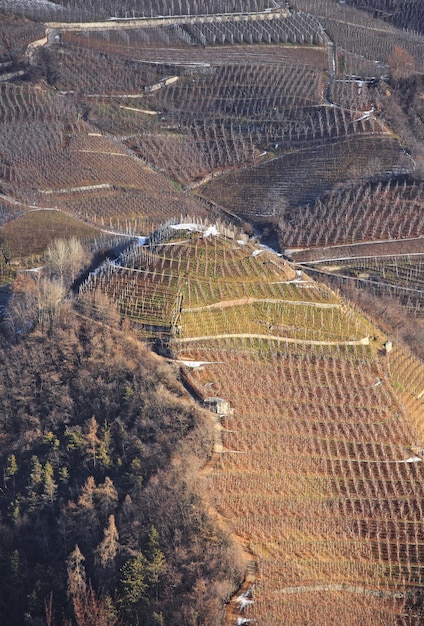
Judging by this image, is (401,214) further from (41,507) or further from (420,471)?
(41,507)

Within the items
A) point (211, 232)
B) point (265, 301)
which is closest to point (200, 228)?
point (211, 232)

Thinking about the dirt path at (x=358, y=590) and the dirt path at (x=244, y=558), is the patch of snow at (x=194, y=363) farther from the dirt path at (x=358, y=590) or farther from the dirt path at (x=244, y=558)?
the dirt path at (x=358, y=590)

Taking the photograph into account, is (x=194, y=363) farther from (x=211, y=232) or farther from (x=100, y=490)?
(x=211, y=232)

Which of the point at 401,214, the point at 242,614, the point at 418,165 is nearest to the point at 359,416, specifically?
the point at 242,614

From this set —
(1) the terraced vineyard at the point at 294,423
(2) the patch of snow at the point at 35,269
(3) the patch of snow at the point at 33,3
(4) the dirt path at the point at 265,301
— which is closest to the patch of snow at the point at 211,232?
(1) the terraced vineyard at the point at 294,423

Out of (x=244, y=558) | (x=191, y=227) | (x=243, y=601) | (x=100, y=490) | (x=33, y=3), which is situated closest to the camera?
(x=243, y=601)

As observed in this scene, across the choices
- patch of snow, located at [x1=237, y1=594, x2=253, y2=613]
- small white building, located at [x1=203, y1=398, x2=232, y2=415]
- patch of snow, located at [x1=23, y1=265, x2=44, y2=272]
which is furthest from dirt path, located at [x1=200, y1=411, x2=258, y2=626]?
patch of snow, located at [x1=23, y1=265, x2=44, y2=272]
